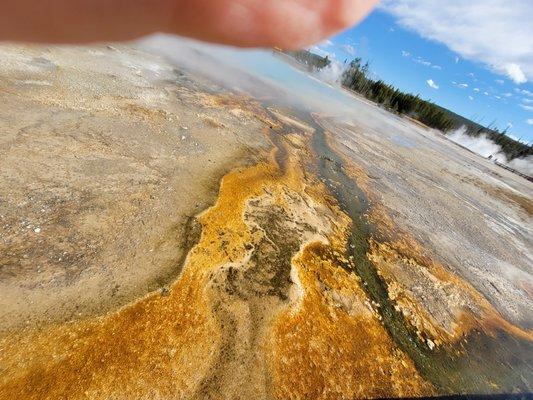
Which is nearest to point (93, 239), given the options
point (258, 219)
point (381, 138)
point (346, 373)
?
point (258, 219)

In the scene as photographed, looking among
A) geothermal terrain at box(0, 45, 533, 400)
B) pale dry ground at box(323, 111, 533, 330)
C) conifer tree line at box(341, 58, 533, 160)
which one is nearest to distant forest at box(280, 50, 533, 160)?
conifer tree line at box(341, 58, 533, 160)

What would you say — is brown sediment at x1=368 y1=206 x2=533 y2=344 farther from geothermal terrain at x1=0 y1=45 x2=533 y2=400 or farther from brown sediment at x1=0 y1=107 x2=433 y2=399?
brown sediment at x1=0 y1=107 x2=433 y2=399

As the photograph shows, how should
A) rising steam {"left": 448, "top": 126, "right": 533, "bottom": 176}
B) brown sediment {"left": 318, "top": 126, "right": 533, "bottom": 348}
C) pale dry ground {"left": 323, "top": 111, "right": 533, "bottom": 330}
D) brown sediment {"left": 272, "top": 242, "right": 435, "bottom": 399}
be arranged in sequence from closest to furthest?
brown sediment {"left": 272, "top": 242, "right": 435, "bottom": 399}
brown sediment {"left": 318, "top": 126, "right": 533, "bottom": 348}
pale dry ground {"left": 323, "top": 111, "right": 533, "bottom": 330}
rising steam {"left": 448, "top": 126, "right": 533, "bottom": 176}

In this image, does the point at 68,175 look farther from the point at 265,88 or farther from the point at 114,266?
the point at 265,88

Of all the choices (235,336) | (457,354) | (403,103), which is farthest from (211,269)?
(403,103)

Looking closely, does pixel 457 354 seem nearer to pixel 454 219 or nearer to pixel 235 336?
pixel 235 336
